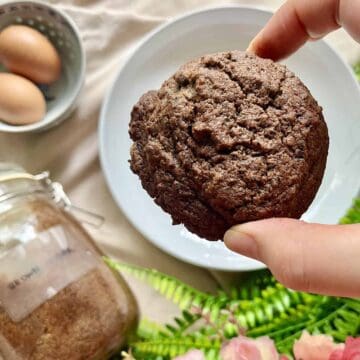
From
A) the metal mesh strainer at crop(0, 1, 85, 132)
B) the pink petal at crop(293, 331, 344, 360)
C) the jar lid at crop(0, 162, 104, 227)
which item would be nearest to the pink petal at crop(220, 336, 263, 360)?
the pink petal at crop(293, 331, 344, 360)

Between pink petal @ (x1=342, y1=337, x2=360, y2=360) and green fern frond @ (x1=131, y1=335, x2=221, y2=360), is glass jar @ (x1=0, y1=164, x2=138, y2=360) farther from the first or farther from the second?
pink petal @ (x1=342, y1=337, x2=360, y2=360)

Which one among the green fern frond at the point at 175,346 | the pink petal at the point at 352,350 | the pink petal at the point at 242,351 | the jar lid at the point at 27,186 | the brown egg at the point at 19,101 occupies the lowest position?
the green fern frond at the point at 175,346

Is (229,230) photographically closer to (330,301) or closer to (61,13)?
(330,301)

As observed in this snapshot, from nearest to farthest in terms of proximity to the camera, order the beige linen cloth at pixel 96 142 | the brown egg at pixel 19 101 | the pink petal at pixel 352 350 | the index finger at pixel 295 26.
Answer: the pink petal at pixel 352 350
the index finger at pixel 295 26
the brown egg at pixel 19 101
the beige linen cloth at pixel 96 142

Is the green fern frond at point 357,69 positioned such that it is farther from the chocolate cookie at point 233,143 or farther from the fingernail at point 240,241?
the fingernail at point 240,241

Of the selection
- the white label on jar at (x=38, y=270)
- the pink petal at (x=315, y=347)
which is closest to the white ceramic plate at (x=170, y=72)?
the white label on jar at (x=38, y=270)

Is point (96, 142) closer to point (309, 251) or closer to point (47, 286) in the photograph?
point (47, 286)

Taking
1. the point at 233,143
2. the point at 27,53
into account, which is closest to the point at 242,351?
the point at 233,143
